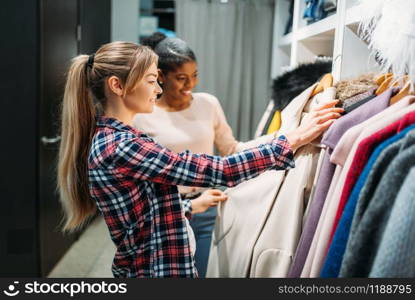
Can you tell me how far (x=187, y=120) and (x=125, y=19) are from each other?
2084 mm

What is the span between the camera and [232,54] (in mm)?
3027

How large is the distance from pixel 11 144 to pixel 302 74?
4.89ft

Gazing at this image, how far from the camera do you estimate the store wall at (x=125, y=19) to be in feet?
10.9

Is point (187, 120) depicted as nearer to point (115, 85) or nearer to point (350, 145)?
point (115, 85)

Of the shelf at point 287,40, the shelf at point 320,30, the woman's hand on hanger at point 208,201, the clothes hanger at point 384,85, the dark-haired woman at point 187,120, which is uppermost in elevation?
the shelf at point 320,30

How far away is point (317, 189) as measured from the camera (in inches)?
34.3

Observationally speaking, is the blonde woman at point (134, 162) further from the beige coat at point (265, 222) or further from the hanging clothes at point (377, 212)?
the hanging clothes at point (377, 212)

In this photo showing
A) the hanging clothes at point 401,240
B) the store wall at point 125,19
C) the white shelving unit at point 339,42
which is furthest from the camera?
the store wall at point 125,19

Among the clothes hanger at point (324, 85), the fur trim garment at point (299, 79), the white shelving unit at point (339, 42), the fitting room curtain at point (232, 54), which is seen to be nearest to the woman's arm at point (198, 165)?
the clothes hanger at point (324, 85)

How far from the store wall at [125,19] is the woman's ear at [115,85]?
95.4 inches

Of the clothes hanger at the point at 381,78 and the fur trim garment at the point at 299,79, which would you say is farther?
the fur trim garment at the point at 299,79

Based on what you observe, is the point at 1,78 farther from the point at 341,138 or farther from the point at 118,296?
the point at 341,138

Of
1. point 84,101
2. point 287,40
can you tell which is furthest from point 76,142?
point 287,40

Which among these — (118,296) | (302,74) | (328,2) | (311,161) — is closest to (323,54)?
(328,2)
